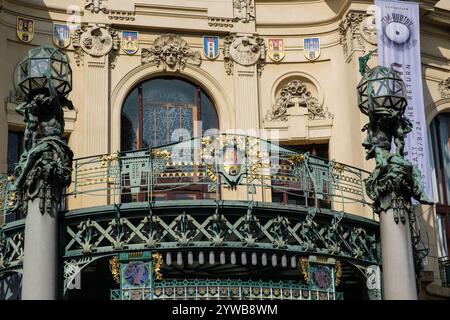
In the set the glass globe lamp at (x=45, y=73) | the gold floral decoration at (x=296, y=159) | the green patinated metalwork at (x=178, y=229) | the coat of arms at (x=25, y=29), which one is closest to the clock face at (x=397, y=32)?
the gold floral decoration at (x=296, y=159)

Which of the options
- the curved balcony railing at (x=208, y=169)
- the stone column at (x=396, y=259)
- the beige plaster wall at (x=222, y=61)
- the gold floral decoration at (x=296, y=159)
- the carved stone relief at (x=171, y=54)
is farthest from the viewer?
the carved stone relief at (x=171, y=54)

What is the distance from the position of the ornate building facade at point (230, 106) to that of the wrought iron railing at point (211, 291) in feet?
4.57

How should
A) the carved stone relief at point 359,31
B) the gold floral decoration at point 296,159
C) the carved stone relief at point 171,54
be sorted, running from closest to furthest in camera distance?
1. the gold floral decoration at point 296,159
2. the carved stone relief at point 171,54
3. the carved stone relief at point 359,31

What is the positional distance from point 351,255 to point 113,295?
532 cm

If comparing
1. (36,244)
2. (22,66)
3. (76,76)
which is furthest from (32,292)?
(76,76)

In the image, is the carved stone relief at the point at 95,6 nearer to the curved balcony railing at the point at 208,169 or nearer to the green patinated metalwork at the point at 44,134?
the curved balcony railing at the point at 208,169

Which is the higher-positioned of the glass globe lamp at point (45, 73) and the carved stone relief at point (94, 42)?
the carved stone relief at point (94, 42)

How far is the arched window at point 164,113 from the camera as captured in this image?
92.4ft

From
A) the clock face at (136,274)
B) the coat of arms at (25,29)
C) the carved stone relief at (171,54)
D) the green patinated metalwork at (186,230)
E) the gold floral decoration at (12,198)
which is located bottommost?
the clock face at (136,274)

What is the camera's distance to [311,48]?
29.7m

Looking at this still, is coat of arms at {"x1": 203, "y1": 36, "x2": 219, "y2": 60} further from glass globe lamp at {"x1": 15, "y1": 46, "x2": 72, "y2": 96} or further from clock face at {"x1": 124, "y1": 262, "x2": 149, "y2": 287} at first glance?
clock face at {"x1": 124, "y1": 262, "x2": 149, "y2": 287}

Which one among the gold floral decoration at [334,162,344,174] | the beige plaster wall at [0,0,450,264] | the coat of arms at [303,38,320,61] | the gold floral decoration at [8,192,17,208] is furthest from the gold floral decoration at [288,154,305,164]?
the coat of arms at [303,38,320,61]

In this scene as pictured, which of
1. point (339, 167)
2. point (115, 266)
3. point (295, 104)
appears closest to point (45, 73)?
point (115, 266)
